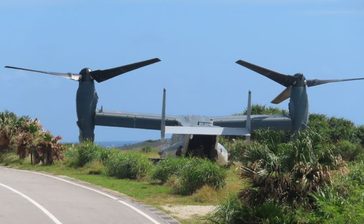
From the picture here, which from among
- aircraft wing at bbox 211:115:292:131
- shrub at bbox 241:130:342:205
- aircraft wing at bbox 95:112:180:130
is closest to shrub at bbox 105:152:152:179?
shrub at bbox 241:130:342:205

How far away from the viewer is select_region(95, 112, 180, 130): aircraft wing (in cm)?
4600

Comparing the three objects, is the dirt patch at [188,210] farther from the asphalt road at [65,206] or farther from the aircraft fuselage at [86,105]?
the aircraft fuselage at [86,105]

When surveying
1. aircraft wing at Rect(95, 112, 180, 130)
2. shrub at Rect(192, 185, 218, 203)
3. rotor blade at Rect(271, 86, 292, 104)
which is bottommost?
shrub at Rect(192, 185, 218, 203)

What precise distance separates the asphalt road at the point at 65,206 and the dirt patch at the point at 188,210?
1.43 feet

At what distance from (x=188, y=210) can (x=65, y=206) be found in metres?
3.46

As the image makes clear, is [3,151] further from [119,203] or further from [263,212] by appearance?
[263,212]

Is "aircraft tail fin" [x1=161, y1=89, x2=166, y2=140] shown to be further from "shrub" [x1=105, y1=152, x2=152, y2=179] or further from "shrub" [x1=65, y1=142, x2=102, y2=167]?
"shrub" [x1=105, y1=152, x2=152, y2=179]

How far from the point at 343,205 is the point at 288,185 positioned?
216cm

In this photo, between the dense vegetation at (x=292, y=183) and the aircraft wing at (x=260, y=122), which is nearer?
the dense vegetation at (x=292, y=183)

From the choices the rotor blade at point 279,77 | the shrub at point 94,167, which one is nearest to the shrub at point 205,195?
the shrub at point 94,167

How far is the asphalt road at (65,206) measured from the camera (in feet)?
53.6

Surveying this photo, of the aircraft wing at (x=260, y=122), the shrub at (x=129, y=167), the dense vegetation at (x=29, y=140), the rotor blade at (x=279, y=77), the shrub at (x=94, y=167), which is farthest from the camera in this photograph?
the aircraft wing at (x=260, y=122)

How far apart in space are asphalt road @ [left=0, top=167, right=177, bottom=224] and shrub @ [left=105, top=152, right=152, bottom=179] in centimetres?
362

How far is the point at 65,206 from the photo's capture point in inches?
734
